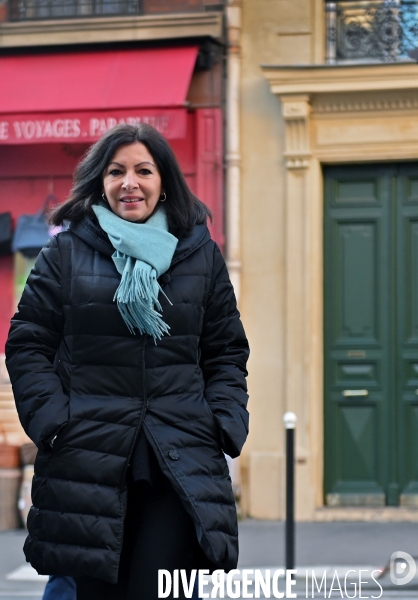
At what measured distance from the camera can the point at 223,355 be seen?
3357 millimetres

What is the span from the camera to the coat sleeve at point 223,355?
3262mm

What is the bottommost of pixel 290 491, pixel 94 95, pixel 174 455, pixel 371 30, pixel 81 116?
pixel 290 491

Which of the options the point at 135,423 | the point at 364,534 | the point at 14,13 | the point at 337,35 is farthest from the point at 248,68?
the point at 135,423

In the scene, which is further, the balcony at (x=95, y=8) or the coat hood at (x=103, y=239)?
the balcony at (x=95, y=8)

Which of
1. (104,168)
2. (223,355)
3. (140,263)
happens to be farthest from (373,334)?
(140,263)

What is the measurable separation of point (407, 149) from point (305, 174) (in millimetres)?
874

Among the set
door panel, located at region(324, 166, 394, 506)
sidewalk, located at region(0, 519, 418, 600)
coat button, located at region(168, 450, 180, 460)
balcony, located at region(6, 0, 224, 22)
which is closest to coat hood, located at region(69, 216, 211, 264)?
coat button, located at region(168, 450, 180, 460)

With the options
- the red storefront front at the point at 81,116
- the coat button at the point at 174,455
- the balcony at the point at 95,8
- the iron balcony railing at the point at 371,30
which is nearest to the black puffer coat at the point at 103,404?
the coat button at the point at 174,455

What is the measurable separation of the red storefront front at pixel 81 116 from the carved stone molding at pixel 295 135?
58 centimetres

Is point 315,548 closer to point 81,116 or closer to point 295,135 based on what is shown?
point 295,135

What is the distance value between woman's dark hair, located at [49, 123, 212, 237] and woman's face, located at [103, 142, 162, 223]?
2cm

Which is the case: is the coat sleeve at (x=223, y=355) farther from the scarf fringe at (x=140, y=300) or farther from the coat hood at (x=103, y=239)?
A: the scarf fringe at (x=140, y=300)

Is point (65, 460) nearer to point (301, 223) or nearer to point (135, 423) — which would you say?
point (135, 423)

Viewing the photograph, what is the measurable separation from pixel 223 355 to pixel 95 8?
7.21 m
